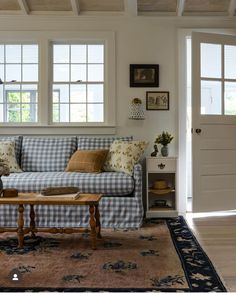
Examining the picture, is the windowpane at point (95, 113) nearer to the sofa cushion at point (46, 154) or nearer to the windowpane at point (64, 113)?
the windowpane at point (64, 113)

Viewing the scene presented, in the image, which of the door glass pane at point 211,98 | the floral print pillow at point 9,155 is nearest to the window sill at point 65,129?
the floral print pillow at point 9,155

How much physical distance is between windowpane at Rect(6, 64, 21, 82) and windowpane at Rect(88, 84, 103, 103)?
38.7 inches

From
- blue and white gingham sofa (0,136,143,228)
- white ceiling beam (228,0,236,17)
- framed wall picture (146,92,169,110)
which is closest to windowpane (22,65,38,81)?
framed wall picture (146,92,169,110)

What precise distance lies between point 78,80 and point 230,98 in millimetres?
2051

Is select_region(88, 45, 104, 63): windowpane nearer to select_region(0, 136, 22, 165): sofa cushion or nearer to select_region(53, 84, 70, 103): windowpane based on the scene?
select_region(53, 84, 70, 103): windowpane

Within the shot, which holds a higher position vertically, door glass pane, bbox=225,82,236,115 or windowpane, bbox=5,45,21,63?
windowpane, bbox=5,45,21,63

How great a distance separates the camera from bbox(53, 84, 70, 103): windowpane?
5.01 m

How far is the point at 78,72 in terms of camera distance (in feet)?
16.5

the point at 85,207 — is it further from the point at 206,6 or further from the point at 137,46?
the point at 206,6

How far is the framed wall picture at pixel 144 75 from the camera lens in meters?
4.87

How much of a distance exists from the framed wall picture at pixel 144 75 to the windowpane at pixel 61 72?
896 millimetres

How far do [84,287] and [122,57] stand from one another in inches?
132

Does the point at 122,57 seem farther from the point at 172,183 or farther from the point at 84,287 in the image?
the point at 84,287

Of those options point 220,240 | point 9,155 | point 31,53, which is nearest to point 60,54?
point 31,53
